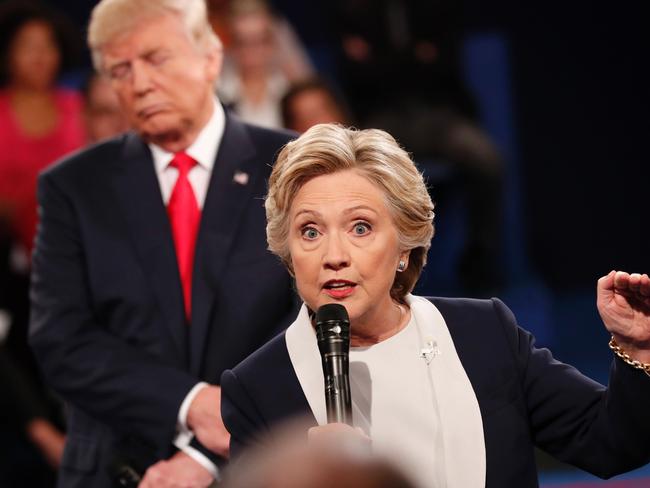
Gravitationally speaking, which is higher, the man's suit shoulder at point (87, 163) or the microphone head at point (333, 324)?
the man's suit shoulder at point (87, 163)

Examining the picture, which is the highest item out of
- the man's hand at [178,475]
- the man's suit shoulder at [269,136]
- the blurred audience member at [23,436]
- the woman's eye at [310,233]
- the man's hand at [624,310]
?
the man's suit shoulder at [269,136]

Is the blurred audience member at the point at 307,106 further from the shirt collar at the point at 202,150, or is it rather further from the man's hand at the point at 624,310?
the man's hand at the point at 624,310

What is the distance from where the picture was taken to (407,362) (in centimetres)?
219

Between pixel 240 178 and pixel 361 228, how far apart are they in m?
0.65

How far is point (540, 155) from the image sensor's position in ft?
21.4

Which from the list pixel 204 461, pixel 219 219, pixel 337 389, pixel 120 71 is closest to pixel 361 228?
pixel 337 389

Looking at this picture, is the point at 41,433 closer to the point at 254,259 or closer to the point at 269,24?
the point at 254,259

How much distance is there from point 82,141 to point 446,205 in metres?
1.69

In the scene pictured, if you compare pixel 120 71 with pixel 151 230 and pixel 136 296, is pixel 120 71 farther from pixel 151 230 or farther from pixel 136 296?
pixel 136 296

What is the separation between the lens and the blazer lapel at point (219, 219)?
2.65 m

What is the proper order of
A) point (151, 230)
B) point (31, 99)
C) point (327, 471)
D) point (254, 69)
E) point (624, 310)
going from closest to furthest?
1. point (327, 471)
2. point (624, 310)
3. point (151, 230)
4. point (31, 99)
5. point (254, 69)

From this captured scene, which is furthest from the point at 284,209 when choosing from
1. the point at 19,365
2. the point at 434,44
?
the point at 434,44

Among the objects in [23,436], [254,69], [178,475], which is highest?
[254,69]

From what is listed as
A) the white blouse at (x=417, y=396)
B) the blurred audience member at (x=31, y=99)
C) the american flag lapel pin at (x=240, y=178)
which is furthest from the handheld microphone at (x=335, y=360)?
the blurred audience member at (x=31, y=99)
